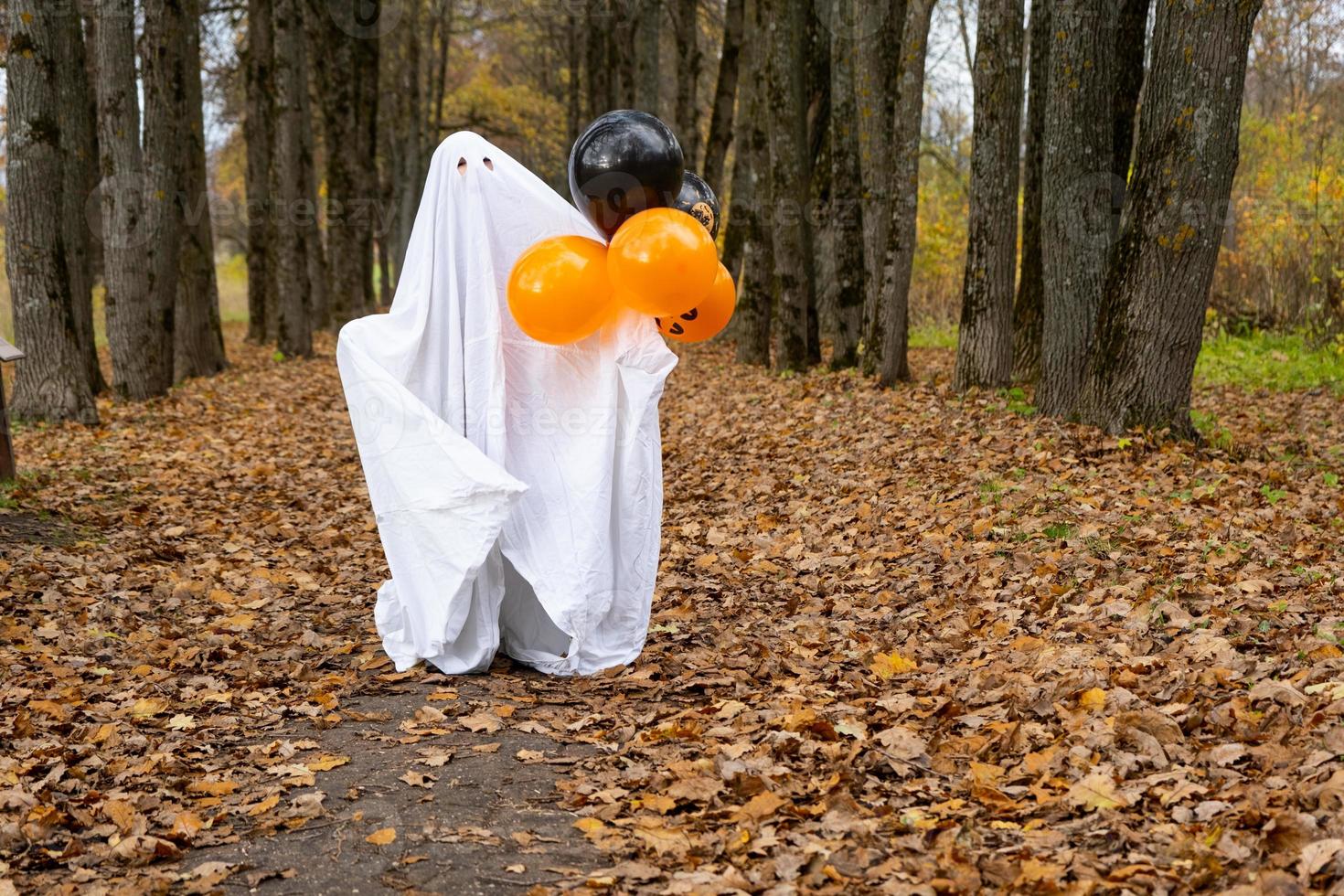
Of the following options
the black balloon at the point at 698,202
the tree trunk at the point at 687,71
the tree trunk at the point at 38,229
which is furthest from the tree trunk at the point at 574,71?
the black balloon at the point at 698,202

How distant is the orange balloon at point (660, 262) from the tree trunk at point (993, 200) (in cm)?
679

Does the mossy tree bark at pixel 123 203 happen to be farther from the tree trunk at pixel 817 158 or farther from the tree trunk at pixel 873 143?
the tree trunk at pixel 817 158

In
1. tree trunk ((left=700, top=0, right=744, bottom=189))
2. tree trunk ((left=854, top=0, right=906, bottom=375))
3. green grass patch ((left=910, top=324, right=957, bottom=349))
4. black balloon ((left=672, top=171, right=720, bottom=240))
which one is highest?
tree trunk ((left=700, top=0, right=744, bottom=189))

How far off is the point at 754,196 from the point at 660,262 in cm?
1158

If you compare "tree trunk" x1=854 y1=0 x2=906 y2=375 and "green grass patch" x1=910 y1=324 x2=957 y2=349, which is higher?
"tree trunk" x1=854 y1=0 x2=906 y2=375

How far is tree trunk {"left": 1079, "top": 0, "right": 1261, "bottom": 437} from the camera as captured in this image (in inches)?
319

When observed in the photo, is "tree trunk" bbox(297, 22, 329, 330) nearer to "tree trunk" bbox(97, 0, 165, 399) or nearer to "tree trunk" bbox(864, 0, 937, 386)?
"tree trunk" bbox(97, 0, 165, 399)

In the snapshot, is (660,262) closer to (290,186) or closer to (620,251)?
(620,251)

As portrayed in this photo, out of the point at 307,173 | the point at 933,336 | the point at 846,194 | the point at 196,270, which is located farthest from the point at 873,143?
the point at 307,173

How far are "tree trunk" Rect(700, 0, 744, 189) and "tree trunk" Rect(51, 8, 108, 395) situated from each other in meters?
9.42

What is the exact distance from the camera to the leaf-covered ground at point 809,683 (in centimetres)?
338

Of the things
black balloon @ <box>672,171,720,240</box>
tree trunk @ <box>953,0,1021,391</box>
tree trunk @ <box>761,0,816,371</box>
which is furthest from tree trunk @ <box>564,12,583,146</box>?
black balloon @ <box>672,171,720,240</box>

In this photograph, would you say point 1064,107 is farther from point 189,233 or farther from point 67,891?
point 189,233

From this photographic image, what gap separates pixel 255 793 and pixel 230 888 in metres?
0.68
